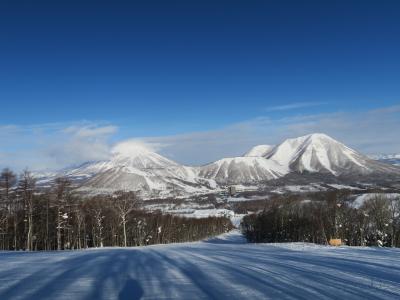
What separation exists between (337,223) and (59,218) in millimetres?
61284

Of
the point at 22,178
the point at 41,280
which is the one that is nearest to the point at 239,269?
the point at 41,280

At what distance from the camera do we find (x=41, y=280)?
17078 millimetres

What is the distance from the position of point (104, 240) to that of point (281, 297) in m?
98.0

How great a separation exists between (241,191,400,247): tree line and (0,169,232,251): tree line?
3240 centimetres

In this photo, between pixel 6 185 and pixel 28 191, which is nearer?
pixel 6 185

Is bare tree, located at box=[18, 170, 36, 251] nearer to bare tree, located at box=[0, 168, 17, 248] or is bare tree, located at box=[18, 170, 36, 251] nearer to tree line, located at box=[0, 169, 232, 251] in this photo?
tree line, located at box=[0, 169, 232, 251]

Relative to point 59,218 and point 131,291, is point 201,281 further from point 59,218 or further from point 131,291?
point 59,218

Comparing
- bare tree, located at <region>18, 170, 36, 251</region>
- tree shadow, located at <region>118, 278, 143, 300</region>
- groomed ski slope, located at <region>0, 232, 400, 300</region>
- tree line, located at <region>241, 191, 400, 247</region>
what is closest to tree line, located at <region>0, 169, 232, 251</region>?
bare tree, located at <region>18, 170, 36, 251</region>

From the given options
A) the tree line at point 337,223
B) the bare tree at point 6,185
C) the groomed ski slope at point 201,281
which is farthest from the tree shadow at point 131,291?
the tree line at point 337,223

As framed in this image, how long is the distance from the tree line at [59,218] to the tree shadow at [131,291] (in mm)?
58224

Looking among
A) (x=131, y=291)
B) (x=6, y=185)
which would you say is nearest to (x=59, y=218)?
(x=6, y=185)

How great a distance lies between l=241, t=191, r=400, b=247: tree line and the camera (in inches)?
3927

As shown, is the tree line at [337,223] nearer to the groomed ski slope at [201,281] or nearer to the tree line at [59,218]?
the tree line at [59,218]

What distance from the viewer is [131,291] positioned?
14.9m
